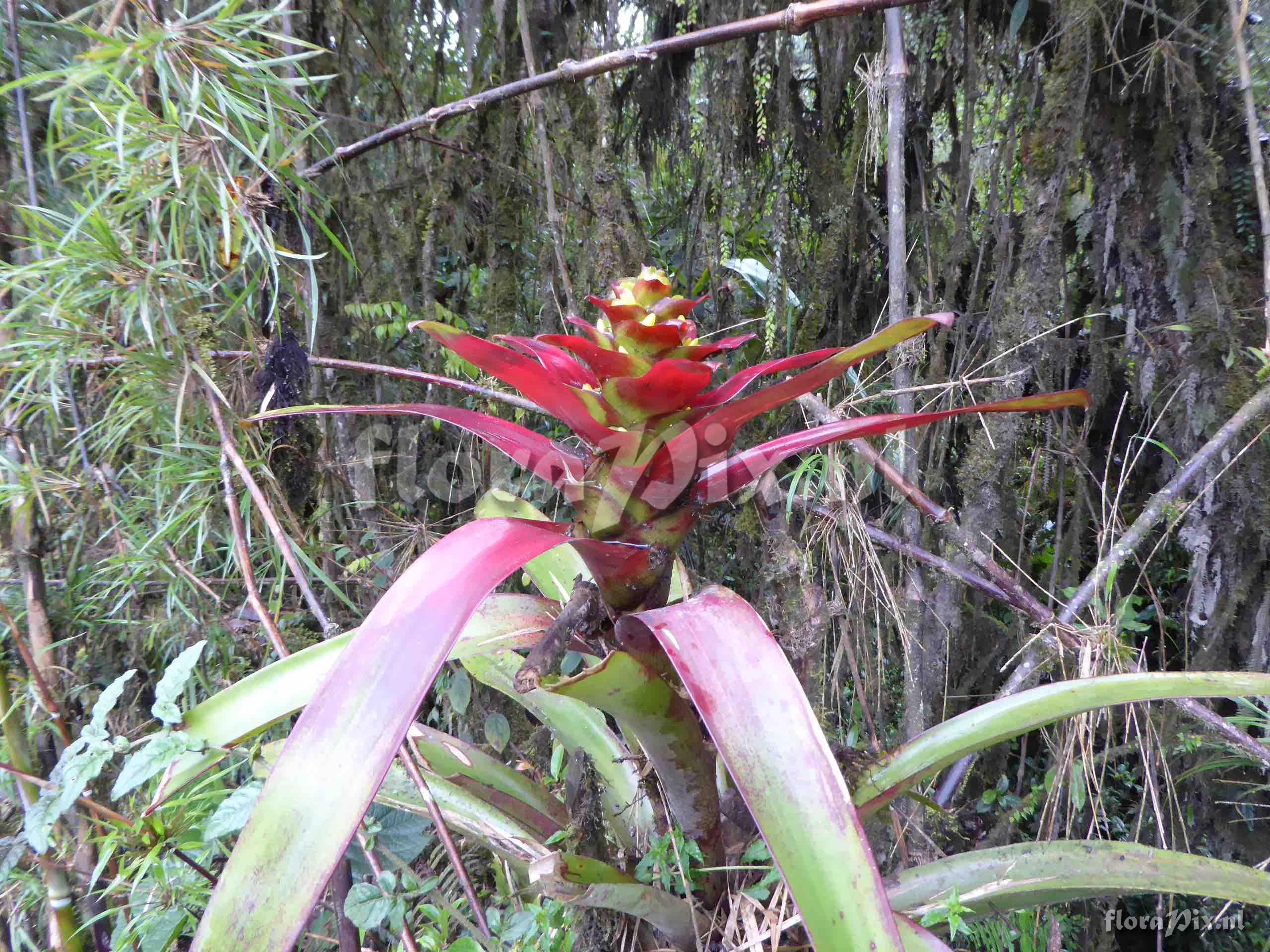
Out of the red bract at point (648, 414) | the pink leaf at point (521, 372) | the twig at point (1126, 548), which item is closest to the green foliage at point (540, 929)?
the red bract at point (648, 414)

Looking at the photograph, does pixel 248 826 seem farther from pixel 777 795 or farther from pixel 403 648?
pixel 777 795

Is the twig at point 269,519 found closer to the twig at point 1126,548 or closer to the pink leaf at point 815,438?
the pink leaf at point 815,438

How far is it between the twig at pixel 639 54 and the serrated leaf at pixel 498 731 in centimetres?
79

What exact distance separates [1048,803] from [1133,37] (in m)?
1.07

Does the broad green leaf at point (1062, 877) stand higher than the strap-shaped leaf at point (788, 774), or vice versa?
the strap-shaped leaf at point (788, 774)

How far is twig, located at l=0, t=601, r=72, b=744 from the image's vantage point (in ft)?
2.04

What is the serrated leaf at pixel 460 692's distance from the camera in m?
1.02

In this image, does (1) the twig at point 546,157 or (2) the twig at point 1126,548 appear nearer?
(2) the twig at point 1126,548

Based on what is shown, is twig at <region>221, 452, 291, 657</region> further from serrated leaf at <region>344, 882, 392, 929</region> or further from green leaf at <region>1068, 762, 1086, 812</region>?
green leaf at <region>1068, 762, 1086, 812</region>

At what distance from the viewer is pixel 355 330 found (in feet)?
4.12

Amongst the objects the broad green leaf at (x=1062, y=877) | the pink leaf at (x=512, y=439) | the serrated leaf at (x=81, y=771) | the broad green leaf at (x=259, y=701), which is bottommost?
the broad green leaf at (x=1062, y=877)

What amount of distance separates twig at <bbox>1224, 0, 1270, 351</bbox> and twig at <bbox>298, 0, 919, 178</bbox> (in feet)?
1.84

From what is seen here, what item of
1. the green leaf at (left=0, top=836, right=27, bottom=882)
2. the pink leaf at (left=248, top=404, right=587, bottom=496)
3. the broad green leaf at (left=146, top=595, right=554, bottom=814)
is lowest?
the green leaf at (left=0, top=836, right=27, bottom=882)

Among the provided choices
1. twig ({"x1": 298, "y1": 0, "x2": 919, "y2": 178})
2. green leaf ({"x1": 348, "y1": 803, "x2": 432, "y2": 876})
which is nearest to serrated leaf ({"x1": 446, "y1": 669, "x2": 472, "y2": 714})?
green leaf ({"x1": 348, "y1": 803, "x2": 432, "y2": 876})
